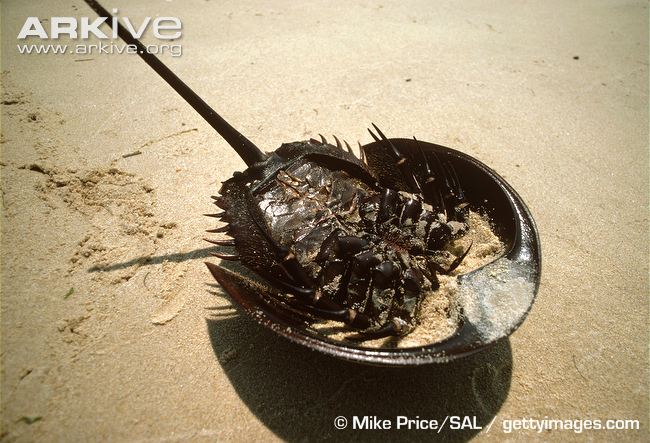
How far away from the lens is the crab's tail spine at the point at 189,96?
1441 mm

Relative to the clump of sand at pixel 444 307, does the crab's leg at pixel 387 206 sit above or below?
above

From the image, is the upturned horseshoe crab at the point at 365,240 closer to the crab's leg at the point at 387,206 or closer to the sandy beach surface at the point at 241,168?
the crab's leg at the point at 387,206

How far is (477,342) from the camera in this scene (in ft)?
3.95

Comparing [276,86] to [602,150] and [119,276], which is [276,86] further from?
[602,150]

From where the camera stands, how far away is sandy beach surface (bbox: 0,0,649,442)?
148 centimetres

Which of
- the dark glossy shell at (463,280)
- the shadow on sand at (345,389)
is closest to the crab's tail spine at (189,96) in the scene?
the dark glossy shell at (463,280)

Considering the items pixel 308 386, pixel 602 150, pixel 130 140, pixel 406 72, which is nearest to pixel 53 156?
pixel 130 140

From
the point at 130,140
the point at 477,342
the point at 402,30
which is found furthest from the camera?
the point at 402,30

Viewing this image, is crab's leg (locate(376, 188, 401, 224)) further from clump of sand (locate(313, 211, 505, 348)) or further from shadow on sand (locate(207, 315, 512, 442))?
shadow on sand (locate(207, 315, 512, 442))

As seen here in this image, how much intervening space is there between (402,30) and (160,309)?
383 centimetres

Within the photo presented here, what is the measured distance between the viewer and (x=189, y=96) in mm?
1626

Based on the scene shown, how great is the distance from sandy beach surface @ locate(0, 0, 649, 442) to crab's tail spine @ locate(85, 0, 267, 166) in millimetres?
608

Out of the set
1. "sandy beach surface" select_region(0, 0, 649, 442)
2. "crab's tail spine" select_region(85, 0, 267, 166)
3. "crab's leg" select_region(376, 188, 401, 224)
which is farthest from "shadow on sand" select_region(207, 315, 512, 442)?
"crab's tail spine" select_region(85, 0, 267, 166)

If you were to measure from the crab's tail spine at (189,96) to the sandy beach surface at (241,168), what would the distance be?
608 mm
